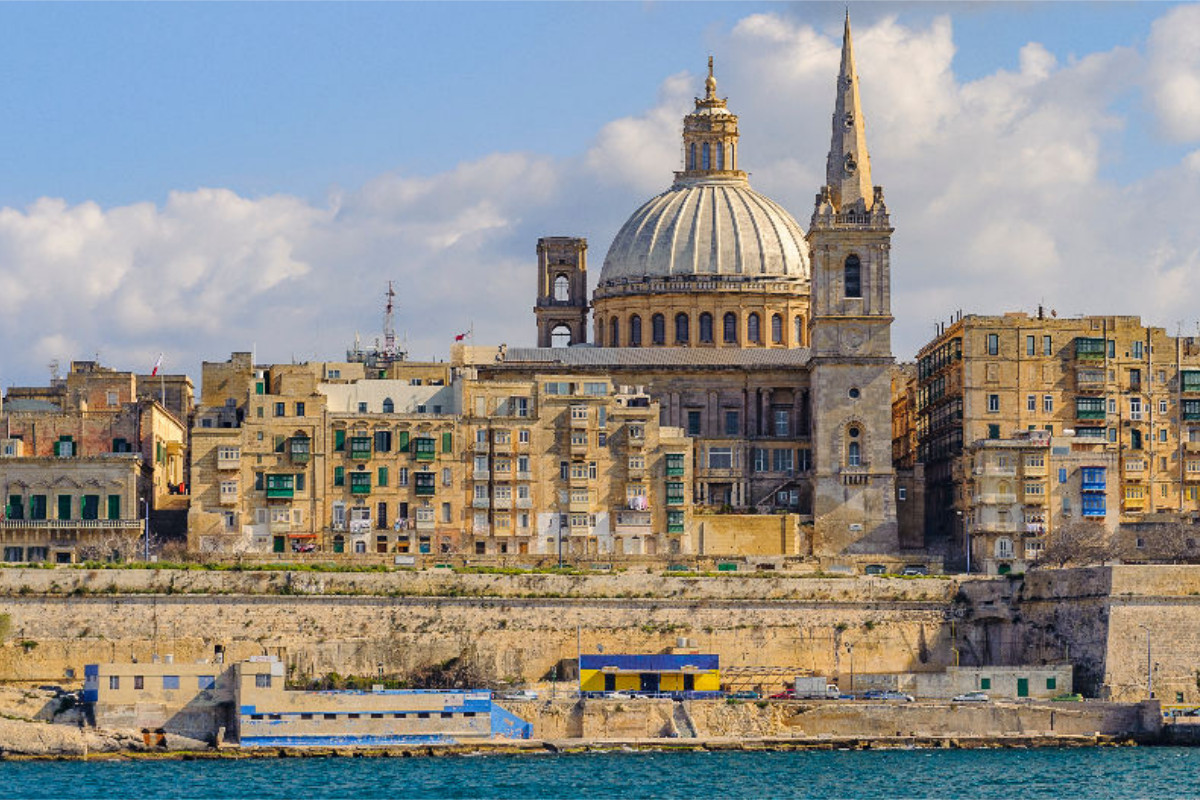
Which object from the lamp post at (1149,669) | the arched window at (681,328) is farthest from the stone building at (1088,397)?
the lamp post at (1149,669)

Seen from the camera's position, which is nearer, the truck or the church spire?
the truck

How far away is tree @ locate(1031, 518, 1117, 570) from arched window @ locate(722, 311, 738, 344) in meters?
18.6

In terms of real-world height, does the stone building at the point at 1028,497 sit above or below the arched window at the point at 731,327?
below

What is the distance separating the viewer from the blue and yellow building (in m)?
84.6

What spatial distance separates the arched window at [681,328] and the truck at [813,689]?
92.4 feet

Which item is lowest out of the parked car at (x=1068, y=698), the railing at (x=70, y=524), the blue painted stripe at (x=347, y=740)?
the blue painted stripe at (x=347, y=740)

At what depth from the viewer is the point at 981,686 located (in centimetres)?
8588

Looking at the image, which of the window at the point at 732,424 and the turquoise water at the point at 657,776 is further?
the window at the point at 732,424

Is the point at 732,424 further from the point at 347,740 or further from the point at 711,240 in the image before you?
the point at 347,740

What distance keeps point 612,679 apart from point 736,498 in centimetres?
2021

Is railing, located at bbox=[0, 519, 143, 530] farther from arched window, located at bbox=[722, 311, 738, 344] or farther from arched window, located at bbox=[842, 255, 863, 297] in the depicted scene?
arched window, located at bbox=[722, 311, 738, 344]

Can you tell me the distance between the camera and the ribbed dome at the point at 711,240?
113125mm

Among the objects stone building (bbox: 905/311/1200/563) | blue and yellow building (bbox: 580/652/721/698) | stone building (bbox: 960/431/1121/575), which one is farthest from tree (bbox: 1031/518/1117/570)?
blue and yellow building (bbox: 580/652/721/698)

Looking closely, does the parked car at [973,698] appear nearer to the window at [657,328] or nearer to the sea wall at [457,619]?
the sea wall at [457,619]
